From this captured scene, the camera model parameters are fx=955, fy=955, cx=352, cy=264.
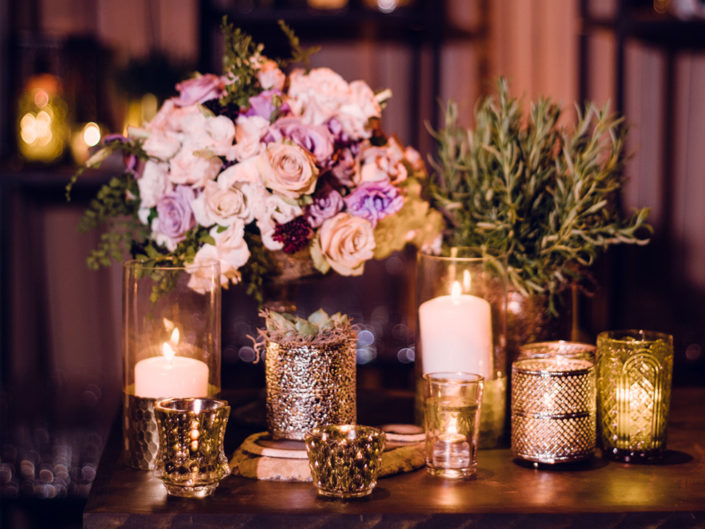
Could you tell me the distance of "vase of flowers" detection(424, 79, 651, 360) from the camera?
3.85 ft

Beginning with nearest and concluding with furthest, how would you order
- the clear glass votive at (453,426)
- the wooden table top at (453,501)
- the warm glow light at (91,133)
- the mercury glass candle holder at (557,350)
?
the wooden table top at (453,501) → the clear glass votive at (453,426) → the mercury glass candle holder at (557,350) → the warm glow light at (91,133)

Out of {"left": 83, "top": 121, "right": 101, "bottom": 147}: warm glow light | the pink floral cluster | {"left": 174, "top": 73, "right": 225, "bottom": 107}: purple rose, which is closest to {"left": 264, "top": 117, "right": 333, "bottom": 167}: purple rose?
the pink floral cluster

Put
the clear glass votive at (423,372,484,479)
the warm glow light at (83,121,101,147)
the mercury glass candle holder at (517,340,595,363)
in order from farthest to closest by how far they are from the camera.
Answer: the warm glow light at (83,121,101,147) → the mercury glass candle holder at (517,340,595,363) → the clear glass votive at (423,372,484,479)

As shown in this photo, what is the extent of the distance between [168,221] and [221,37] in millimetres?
1468

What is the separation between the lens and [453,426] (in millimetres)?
987

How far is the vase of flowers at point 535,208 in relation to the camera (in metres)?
1.17

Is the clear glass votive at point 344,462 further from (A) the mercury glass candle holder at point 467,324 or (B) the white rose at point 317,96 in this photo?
(B) the white rose at point 317,96

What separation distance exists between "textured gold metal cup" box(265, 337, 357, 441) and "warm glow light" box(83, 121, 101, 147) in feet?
4.79

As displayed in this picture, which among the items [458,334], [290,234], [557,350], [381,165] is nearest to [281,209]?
[290,234]

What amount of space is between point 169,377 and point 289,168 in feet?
0.86

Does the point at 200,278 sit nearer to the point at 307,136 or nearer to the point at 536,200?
the point at 307,136

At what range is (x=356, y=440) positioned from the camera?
91 cm

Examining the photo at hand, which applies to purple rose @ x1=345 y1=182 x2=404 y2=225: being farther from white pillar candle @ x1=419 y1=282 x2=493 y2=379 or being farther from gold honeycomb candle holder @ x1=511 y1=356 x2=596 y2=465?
gold honeycomb candle holder @ x1=511 y1=356 x2=596 y2=465

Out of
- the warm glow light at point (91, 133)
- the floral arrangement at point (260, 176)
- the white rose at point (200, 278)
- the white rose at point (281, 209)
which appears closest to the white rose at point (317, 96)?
the floral arrangement at point (260, 176)
